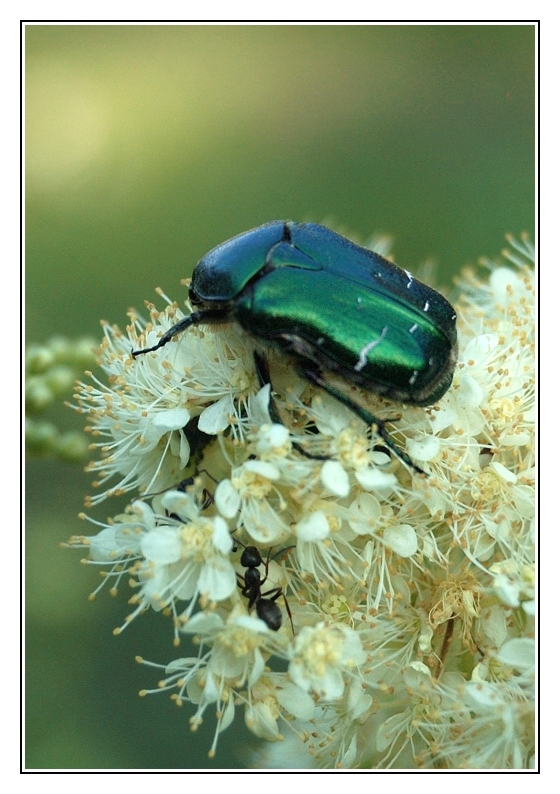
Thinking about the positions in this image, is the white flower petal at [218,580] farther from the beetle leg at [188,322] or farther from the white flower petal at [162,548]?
the beetle leg at [188,322]

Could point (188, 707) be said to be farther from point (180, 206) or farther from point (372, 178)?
point (372, 178)

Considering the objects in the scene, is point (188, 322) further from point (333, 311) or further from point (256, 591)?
point (256, 591)

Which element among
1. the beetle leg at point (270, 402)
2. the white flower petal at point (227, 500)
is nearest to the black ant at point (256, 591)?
the white flower petal at point (227, 500)

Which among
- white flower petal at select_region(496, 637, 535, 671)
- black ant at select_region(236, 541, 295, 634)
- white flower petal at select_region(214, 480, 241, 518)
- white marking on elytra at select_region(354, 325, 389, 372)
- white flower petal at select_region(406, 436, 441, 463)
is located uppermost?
white marking on elytra at select_region(354, 325, 389, 372)

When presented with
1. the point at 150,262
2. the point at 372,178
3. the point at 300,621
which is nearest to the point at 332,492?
the point at 300,621

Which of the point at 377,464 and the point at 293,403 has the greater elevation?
the point at 293,403

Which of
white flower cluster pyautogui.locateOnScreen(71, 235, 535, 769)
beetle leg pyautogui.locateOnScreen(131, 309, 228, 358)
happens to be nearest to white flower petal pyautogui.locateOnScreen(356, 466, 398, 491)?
white flower cluster pyautogui.locateOnScreen(71, 235, 535, 769)

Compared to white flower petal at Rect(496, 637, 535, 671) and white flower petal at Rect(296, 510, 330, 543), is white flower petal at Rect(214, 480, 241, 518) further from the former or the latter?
white flower petal at Rect(496, 637, 535, 671)
